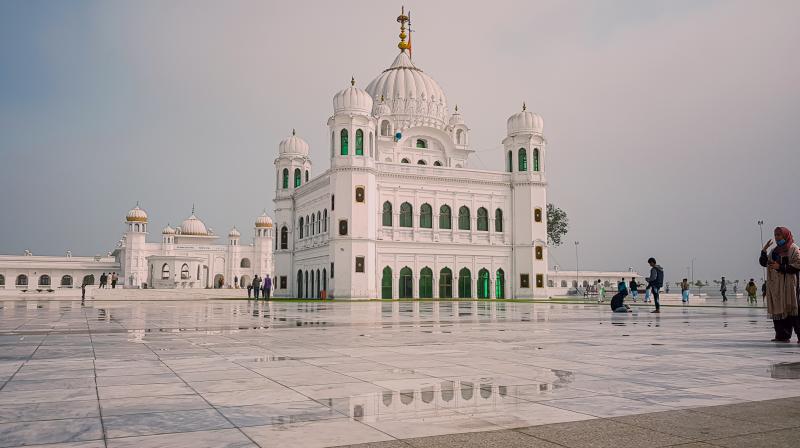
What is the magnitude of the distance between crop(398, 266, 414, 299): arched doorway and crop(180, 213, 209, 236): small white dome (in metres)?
58.4

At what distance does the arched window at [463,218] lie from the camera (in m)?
49.5

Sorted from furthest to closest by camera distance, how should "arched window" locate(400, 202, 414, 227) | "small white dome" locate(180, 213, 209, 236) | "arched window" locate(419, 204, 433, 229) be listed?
"small white dome" locate(180, 213, 209, 236), "arched window" locate(419, 204, 433, 229), "arched window" locate(400, 202, 414, 227)

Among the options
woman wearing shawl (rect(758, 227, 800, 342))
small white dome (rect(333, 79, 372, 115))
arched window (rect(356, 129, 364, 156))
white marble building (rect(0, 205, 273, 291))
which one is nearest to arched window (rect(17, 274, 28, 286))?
white marble building (rect(0, 205, 273, 291))

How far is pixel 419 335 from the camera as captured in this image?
11.5 metres

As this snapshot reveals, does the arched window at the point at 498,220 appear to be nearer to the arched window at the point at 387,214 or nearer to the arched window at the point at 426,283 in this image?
the arched window at the point at 426,283

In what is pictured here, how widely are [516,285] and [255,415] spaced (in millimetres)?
46468

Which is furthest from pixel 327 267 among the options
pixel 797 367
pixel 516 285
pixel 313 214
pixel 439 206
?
pixel 797 367

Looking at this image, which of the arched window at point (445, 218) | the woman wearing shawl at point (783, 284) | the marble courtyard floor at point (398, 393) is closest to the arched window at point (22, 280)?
the arched window at point (445, 218)

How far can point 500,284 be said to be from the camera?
50.1 meters

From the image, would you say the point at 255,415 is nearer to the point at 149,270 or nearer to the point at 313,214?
the point at 313,214

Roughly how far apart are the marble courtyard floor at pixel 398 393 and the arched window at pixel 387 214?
122ft

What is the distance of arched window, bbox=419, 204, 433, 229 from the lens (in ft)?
158

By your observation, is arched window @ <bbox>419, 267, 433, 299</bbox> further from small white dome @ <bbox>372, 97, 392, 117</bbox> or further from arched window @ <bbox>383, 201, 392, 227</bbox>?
small white dome @ <bbox>372, 97, 392, 117</bbox>

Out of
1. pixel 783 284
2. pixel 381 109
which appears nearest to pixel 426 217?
pixel 381 109
